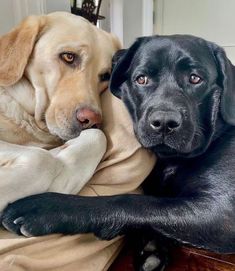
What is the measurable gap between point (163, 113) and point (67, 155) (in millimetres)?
266

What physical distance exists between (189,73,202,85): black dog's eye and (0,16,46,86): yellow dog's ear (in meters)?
0.51

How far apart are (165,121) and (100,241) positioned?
34 cm

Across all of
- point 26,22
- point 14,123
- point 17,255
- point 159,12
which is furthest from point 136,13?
point 17,255

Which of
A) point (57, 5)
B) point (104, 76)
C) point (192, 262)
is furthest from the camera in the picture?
point (57, 5)

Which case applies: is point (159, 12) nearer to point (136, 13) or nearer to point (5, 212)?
point (136, 13)

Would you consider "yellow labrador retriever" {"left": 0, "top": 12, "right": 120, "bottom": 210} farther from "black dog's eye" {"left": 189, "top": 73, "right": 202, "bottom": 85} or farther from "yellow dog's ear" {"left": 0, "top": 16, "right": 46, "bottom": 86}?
"black dog's eye" {"left": 189, "top": 73, "right": 202, "bottom": 85}

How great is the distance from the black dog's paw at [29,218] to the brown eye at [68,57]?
1.85ft

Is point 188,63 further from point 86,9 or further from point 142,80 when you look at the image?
point 86,9

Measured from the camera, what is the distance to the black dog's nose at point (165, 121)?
92 centimetres

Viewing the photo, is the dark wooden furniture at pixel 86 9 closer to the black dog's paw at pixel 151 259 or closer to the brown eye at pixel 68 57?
the brown eye at pixel 68 57

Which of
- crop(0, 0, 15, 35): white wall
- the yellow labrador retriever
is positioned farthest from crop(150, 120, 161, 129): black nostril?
crop(0, 0, 15, 35): white wall

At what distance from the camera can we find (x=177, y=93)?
100 centimetres

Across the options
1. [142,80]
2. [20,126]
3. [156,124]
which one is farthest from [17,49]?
[156,124]

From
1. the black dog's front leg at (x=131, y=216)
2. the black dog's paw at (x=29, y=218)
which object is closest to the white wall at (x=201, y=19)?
the black dog's front leg at (x=131, y=216)
